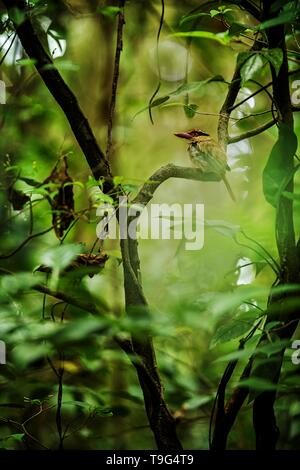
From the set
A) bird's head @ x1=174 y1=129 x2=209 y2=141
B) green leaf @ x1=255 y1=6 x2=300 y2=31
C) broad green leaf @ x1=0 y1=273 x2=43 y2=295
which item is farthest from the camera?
bird's head @ x1=174 y1=129 x2=209 y2=141

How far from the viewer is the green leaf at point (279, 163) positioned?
0.63m

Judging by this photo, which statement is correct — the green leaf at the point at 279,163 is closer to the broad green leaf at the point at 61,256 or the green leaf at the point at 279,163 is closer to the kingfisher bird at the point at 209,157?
the kingfisher bird at the point at 209,157

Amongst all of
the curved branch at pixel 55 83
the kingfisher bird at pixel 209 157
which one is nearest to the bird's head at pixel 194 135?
the kingfisher bird at pixel 209 157

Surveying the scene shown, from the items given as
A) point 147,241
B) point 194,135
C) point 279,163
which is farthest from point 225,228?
point 147,241

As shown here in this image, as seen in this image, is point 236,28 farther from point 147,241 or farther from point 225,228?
point 147,241

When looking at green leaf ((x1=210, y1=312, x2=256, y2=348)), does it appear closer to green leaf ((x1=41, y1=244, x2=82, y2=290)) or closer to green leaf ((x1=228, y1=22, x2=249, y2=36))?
green leaf ((x1=41, y1=244, x2=82, y2=290))

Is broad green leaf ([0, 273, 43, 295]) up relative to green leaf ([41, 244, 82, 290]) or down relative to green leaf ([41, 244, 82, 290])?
down

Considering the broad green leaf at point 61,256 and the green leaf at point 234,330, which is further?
the green leaf at point 234,330

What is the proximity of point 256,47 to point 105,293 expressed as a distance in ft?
2.85

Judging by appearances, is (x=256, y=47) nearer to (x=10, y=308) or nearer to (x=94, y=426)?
(x=10, y=308)

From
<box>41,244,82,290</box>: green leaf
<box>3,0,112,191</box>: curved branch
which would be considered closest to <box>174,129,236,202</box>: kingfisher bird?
<box>3,0,112,191</box>: curved branch

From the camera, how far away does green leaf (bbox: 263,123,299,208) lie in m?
0.63
